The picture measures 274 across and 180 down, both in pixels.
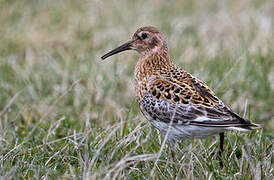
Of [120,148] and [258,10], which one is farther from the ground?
[258,10]

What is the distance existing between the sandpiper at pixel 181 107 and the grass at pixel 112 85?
0.69ft

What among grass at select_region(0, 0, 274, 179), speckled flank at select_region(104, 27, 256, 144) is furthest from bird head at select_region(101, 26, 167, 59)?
grass at select_region(0, 0, 274, 179)

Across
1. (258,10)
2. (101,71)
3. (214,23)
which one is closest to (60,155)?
(101,71)

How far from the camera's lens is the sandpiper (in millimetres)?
5043

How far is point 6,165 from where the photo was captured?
16.5 feet

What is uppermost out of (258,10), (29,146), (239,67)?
(258,10)

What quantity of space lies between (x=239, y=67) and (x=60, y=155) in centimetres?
372

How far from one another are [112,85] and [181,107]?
8.46 ft

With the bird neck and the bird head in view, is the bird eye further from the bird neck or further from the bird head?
the bird neck

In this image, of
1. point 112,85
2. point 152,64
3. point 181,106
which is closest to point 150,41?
point 152,64

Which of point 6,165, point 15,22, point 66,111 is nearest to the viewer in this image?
point 6,165

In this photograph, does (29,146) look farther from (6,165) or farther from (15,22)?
(15,22)

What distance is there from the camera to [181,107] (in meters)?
5.23

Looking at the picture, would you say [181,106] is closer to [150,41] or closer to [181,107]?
[181,107]
